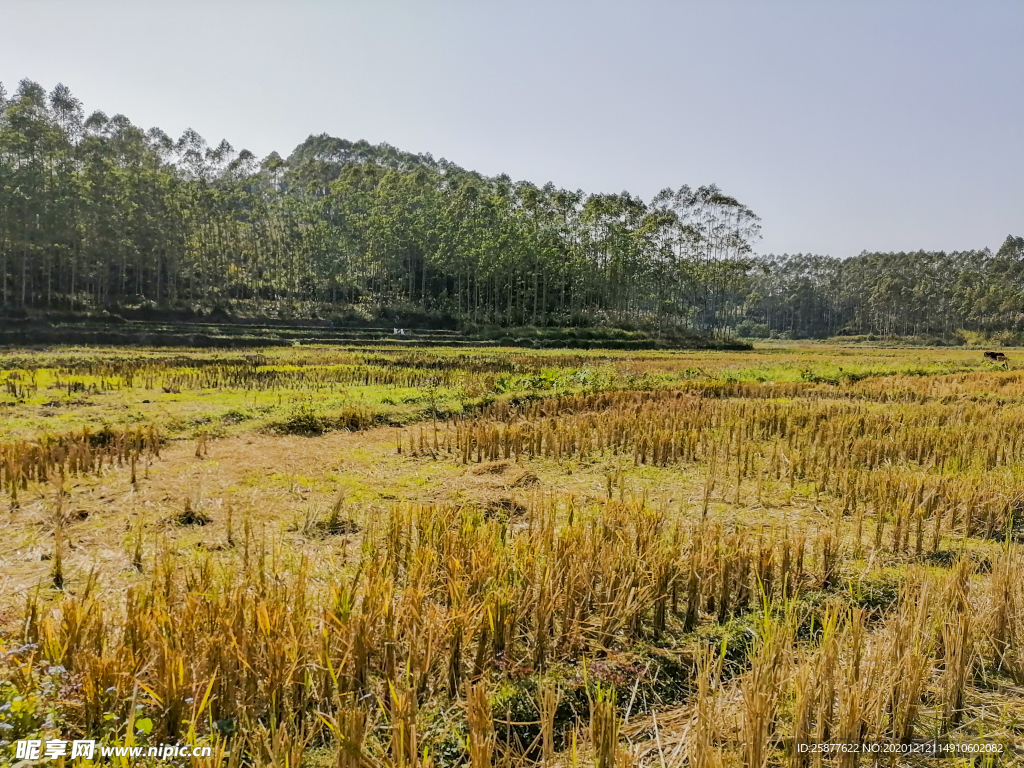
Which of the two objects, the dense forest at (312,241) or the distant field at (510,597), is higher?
the dense forest at (312,241)

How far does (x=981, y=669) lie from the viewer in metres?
3.12

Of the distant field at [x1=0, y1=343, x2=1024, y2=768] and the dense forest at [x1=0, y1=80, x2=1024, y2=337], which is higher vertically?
the dense forest at [x1=0, y1=80, x2=1024, y2=337]

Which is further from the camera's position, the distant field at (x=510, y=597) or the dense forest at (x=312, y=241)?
the dense forest at (x=312, y=241)

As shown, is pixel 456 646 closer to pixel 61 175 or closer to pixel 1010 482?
pixel 1010 482

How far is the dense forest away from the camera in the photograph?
128 ft

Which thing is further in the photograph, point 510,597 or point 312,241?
point 312,241

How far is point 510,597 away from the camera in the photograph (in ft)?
10.9

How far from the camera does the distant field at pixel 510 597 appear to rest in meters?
2.48

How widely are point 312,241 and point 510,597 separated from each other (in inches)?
2295

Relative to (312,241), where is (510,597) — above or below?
below

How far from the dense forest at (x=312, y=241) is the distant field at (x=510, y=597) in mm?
40027

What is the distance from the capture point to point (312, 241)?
56125mm

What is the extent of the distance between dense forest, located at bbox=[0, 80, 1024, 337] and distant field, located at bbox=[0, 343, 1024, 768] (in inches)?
1576

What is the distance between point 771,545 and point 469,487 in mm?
3405
